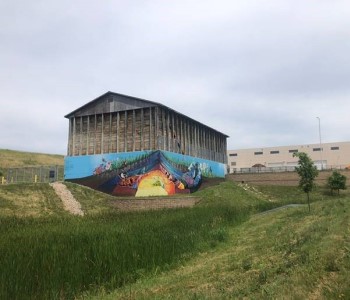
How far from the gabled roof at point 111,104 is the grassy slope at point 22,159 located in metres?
22.8

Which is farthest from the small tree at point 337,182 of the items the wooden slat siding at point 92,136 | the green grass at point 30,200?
the green grass at point 30,200

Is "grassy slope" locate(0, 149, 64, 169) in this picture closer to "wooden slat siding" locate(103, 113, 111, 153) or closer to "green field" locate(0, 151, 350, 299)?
"wooden slat siding" locate(103, 113, 111, 153)

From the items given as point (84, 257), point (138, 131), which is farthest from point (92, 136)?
point (84, 257)

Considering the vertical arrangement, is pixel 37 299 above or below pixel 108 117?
below

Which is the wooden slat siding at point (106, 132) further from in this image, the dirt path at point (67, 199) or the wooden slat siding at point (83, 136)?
the dirt path at point (67, 199)

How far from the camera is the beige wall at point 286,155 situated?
91438 mm

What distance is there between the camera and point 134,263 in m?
11.1

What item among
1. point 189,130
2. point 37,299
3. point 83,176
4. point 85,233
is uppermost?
point 189,130

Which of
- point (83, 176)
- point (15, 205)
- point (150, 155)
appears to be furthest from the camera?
point (83, 176)

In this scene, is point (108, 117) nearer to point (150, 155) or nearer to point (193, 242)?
A: point (150, 155)

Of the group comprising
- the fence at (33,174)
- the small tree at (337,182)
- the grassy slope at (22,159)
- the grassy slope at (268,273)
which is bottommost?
the grassy slope at (268,273)

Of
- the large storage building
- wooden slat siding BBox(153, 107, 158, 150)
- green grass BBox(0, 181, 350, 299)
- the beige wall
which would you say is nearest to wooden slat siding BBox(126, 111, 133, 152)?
the large storage building

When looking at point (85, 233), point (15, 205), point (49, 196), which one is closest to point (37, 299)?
point (85, 233)

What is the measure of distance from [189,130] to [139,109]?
29.7 feet
